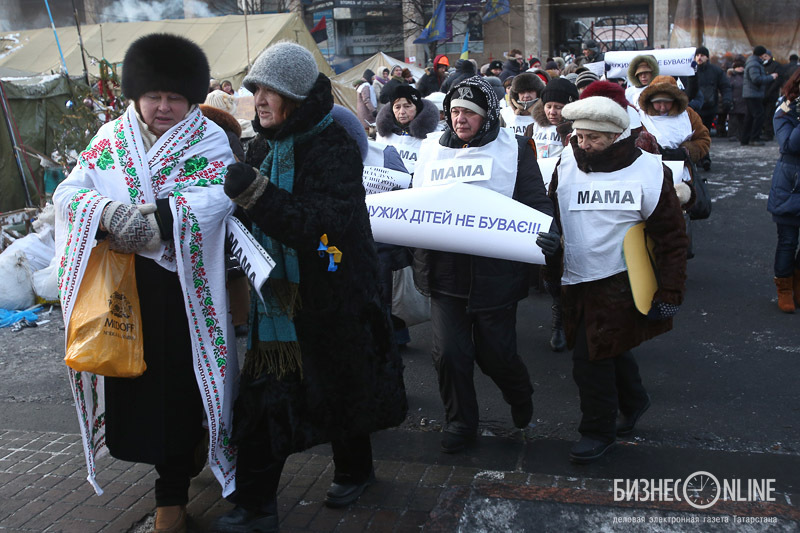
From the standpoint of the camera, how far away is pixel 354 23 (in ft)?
127

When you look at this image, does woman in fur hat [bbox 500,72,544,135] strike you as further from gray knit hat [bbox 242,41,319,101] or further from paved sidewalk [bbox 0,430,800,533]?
gray knit hat [bbox 242,41,319,101]

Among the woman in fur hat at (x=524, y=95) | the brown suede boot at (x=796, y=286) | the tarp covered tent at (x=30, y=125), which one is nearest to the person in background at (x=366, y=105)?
the tarp covered tent at (x=30, y=125)

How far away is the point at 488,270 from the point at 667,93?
11.7 feet

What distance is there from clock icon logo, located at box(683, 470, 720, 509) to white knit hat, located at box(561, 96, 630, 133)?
1662 millimetres

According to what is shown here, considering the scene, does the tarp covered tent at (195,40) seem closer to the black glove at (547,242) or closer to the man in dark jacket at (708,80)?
the man in dark jacket at (708,80)

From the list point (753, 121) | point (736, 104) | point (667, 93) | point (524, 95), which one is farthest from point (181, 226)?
point (736, 104)

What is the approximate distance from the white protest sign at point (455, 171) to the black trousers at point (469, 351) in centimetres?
58

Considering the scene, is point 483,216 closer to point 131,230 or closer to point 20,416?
point 131,230

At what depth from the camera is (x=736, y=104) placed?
17016 millimetres

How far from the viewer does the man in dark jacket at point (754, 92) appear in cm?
1573

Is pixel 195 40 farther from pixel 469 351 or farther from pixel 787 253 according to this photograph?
pixel 469 351

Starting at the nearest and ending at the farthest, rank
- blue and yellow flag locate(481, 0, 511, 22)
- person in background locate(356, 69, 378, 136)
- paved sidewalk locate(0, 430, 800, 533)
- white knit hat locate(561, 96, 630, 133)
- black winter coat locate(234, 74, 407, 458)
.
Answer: black winter coat locate(234, 74, 407, 458), paved sidewalk locate(0, 430, 800, 533), white knit hat locate(561, 96, 630, 133), person in background locate(356, 69, 378, 136), blue and yellow flag locate(481, 0, 511, 22)

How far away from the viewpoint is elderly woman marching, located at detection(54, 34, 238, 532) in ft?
9.88

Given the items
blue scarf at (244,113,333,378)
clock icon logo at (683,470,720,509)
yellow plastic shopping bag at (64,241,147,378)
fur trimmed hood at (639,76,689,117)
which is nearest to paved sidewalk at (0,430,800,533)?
clock icon logo at (683,470,720,509)
